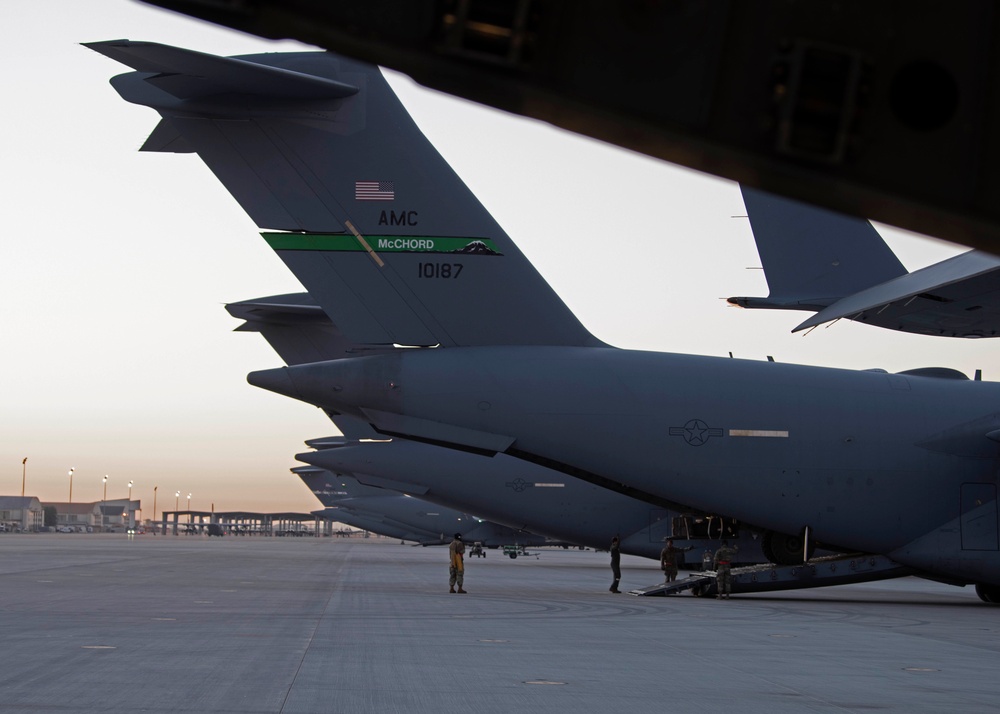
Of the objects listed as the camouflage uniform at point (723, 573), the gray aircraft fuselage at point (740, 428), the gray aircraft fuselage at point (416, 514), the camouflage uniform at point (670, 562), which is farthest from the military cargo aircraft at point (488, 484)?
the gray aircraft fuselage at point (416, 514)

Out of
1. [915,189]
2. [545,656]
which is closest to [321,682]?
[545,656]

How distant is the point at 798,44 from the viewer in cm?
340

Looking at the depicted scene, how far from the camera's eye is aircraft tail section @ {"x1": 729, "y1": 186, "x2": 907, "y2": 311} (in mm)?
19438

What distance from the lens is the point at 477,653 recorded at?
37.2 ft

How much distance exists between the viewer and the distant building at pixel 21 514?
16162cm

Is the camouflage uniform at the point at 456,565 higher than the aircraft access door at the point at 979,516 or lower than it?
lower

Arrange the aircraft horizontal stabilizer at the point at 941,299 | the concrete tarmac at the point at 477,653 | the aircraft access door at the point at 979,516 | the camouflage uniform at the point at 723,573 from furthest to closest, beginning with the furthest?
the camouflage uniform at the point at 723,573 < the aircraft access door at the point at 979,516 < the aircraft horizontal stabilizer at the point at 941,299 < the concrete tarmac at the point at 477,653

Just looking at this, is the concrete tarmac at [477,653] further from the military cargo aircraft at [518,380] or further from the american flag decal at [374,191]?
the american flag decal at [374,191]

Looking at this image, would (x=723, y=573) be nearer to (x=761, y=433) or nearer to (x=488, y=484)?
(x=761, y=433)

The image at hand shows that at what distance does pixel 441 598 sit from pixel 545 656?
30.8 ft

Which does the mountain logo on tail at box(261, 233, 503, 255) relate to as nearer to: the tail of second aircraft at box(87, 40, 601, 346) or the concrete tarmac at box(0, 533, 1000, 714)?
the tail of second aircraft at box(87, 40, 601, 346)

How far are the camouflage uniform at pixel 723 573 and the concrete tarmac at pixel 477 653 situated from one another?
486 mm

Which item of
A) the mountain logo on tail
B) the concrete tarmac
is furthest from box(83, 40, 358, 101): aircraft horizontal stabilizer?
the concrete tarmac

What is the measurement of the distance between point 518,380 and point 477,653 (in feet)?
22.4
